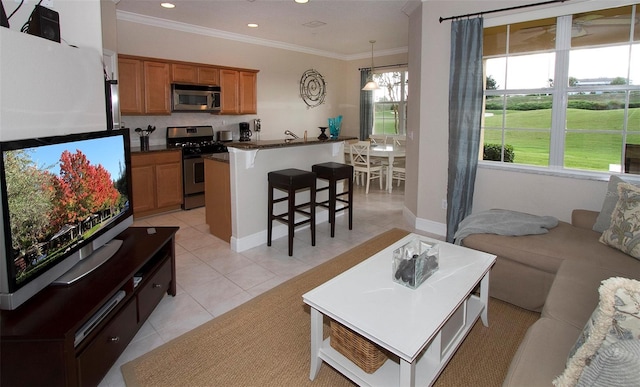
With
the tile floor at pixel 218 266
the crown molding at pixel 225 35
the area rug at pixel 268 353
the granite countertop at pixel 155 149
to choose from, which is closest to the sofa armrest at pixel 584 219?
the area rug at pixel 268 353

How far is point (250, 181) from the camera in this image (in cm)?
371

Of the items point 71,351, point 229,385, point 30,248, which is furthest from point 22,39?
point 229,385

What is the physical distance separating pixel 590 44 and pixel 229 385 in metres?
3.72

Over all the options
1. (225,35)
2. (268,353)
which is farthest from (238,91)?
(268,353)

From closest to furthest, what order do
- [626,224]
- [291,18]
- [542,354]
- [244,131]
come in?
1. [542,354]
2. [626,224]
3. [291,18]
4. [244,131]

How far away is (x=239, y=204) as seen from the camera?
3.66 meters

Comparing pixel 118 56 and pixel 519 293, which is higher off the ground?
pixel 118 56

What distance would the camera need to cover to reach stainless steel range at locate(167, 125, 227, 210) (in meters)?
5.17

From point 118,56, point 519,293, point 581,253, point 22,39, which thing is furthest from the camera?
point 118,56

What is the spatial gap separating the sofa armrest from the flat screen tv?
3326 millimetres

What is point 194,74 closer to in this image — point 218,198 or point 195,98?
point 195,98

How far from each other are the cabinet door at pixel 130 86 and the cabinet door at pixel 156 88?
7 centimetres

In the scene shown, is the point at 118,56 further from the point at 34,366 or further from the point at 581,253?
the point at 581,253

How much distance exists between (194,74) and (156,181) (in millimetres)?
1618
